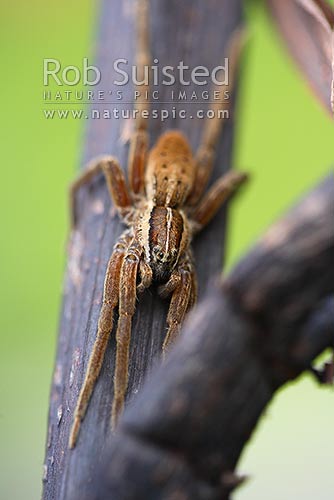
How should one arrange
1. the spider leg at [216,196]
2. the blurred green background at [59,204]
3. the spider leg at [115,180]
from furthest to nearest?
the blurred green background at [59,204] < the spider leg at [216,196] < the spider leg at [115,180]

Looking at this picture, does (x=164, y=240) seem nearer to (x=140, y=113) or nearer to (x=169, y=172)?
(x=169, y=172)

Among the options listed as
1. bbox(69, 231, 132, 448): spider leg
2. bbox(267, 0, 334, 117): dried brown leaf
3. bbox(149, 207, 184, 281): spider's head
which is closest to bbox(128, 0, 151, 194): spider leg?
bbox(149, 207, 184, 281): spider's head

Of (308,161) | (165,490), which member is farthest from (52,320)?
(165,490)

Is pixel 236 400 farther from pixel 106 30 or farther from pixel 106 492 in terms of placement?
pixel 106 30

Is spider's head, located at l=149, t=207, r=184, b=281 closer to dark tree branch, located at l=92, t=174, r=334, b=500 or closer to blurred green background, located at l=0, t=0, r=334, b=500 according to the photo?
blurred green background, located at l=0, t=0, r=334, b=500

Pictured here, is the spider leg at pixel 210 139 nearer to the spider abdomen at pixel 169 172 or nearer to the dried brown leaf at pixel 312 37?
the spider abdomen at pixel 169 172

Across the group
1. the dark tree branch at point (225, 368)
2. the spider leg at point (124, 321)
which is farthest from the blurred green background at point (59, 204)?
the dark tree branch at point (225, 368)
